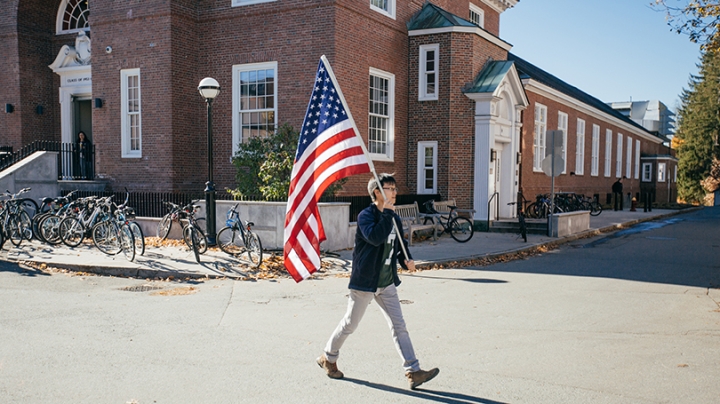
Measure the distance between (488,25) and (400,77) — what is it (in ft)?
35.4

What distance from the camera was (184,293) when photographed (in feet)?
31.5

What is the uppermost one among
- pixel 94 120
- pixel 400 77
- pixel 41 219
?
pixel 400 77

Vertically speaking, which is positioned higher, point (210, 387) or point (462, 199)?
point (462, 199)

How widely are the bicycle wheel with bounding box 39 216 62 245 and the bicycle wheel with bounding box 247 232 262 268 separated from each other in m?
5.31

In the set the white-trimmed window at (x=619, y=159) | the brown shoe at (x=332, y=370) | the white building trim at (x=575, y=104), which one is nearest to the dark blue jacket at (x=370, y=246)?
the brown shoe at (x=332, y=370)

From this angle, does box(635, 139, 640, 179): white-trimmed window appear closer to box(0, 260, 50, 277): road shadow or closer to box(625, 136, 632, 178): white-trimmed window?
box(625, 136, 632, 178): white-trimmed window

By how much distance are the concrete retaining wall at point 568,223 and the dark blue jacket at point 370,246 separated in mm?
13269

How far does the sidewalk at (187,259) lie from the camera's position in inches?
446

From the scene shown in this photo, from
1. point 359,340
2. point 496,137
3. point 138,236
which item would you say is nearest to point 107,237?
point 138,236

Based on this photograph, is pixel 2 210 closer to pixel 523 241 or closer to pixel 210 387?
pixel 210 387

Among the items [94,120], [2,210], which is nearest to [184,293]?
[2,210]

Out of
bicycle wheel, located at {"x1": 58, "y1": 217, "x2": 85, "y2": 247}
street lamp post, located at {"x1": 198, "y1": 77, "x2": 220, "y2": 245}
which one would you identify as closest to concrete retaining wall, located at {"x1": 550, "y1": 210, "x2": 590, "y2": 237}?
street lamp post, located at {"x1": 198, "y1": 77, "x2": 220, "y2": 245}

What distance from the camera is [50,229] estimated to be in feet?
46.7

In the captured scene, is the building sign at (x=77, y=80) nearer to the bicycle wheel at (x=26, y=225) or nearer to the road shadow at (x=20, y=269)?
the bicycle wheel at (x=26, y=225)
